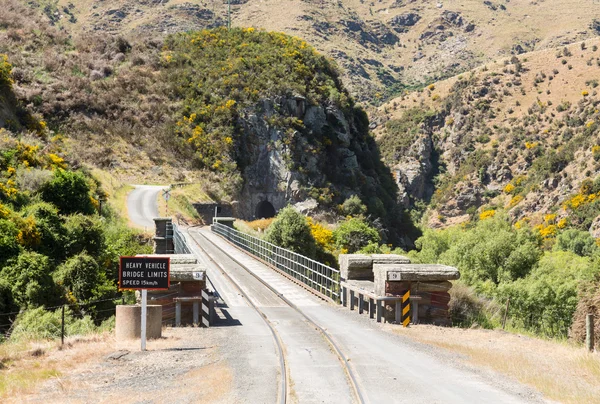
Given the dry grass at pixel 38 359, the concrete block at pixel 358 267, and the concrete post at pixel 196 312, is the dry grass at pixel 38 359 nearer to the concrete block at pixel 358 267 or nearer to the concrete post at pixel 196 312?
the concrete post at pixel 196 312

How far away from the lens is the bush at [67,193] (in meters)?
35.2

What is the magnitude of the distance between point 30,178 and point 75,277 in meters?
13.2

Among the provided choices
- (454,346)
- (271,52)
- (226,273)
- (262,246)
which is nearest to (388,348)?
(454,346)

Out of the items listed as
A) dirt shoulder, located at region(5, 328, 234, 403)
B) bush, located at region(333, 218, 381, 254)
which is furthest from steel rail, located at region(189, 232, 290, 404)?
bush, located at region(333, 218, 381, 254)

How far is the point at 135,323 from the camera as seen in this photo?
12617mm

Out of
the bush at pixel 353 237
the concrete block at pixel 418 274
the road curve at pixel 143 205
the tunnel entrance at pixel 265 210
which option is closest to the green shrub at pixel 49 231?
the road curve at pixel 143 205

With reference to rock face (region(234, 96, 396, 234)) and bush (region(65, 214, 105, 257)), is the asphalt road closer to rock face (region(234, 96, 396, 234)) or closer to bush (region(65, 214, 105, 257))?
bush (region(65, 214, 105, 257))

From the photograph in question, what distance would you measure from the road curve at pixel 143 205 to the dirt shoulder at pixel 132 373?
31041 mm

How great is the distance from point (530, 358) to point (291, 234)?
28707 millimetres

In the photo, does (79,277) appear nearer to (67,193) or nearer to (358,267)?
(67,193)

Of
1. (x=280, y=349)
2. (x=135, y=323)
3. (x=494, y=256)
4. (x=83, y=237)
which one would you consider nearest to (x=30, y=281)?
(x=83, y=237)

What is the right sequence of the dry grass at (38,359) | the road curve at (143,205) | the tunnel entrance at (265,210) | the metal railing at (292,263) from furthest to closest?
the tunnel entrance at (265,210)
the road curve at (143,205)
the metal railing at (292,263)
the dry grass at (38,359)

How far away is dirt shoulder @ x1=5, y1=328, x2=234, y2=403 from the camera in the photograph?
8555mm

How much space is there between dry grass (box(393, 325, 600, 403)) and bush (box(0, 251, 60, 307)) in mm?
14784
